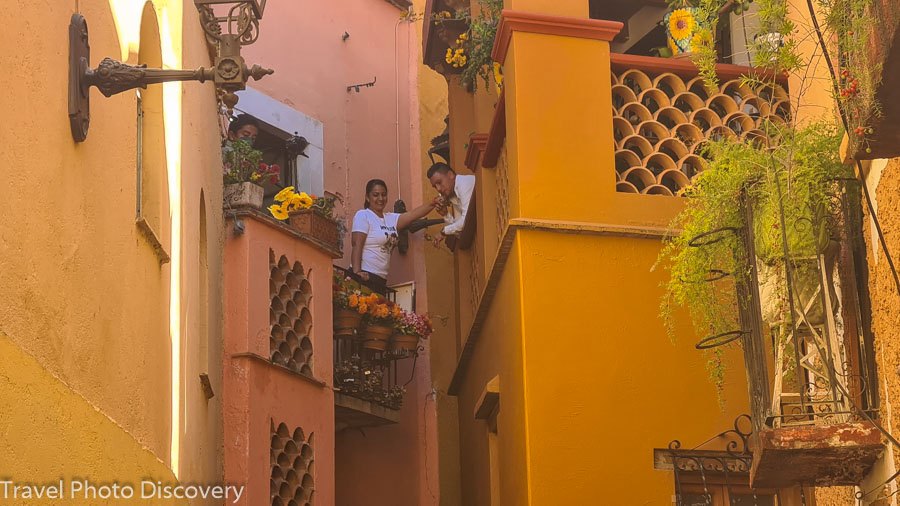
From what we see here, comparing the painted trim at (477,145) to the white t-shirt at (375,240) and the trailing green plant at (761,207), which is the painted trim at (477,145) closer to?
the white t-shirt at (375,240)

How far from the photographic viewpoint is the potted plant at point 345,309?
13.7 metres

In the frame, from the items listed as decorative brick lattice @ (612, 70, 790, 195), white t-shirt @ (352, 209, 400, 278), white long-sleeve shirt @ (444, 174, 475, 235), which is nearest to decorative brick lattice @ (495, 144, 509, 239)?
decorative brick lattice @ (612, 70, 790, 195)

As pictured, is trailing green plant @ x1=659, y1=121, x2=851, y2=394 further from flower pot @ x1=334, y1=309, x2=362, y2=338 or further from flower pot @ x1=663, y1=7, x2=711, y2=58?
flower pot @ x1=334, y1=309, x2=362, y2=338

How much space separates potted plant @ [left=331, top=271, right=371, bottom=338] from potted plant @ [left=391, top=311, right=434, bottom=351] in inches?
21.8

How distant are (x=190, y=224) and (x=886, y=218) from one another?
15.4 ft

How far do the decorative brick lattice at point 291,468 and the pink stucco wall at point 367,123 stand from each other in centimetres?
283

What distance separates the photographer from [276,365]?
446 inches

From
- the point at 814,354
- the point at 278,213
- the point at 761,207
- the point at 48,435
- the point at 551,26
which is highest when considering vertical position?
the point at 551,26

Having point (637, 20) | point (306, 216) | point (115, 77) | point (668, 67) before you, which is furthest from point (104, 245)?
point (637, 20)

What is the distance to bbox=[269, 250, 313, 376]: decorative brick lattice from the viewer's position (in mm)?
11711

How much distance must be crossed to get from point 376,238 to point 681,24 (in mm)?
5578

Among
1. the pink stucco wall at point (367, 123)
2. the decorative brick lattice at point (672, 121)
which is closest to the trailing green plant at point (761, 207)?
the decorative brick lattice at point (672, 121)

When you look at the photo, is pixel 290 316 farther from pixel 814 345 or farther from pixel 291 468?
pixel 814 345

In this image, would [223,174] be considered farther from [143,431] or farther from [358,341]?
[143,431]
